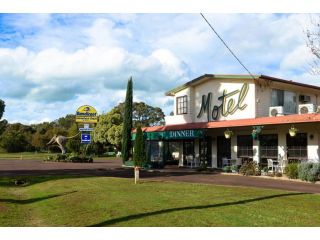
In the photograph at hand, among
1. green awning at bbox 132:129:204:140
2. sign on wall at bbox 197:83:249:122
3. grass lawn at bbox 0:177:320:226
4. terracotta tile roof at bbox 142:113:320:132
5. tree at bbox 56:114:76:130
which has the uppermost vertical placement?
tree at bbox 56:114:76:130

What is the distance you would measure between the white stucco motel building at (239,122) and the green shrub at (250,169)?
1489 mm

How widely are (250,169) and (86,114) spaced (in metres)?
13.6

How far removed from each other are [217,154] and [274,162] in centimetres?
538

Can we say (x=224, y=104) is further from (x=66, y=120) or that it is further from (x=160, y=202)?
(x=66, y=120)

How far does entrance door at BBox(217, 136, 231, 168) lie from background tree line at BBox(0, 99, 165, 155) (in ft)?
90.9

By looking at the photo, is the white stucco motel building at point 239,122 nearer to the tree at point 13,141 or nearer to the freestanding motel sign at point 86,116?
the freestanding motel sign at point 86,116

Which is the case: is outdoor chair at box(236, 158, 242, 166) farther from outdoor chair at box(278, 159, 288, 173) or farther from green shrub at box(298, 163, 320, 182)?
green shrub at box(298, 163, 320, 182)

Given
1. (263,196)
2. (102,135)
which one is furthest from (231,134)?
(102,135)

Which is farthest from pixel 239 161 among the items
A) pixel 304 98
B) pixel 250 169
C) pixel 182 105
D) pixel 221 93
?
pixel 182 105

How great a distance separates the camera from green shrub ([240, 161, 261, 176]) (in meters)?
22.9

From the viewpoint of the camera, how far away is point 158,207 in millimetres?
10680

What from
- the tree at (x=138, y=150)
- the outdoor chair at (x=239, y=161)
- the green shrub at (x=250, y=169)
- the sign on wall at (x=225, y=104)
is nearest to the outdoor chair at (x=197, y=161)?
the sign on wall at (x=225, y=104)

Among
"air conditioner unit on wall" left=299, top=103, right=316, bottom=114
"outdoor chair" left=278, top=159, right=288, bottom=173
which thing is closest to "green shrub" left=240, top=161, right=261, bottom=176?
"outdoor chair" left=278, top=159, right=288, bottom=173

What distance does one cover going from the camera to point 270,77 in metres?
25.5
